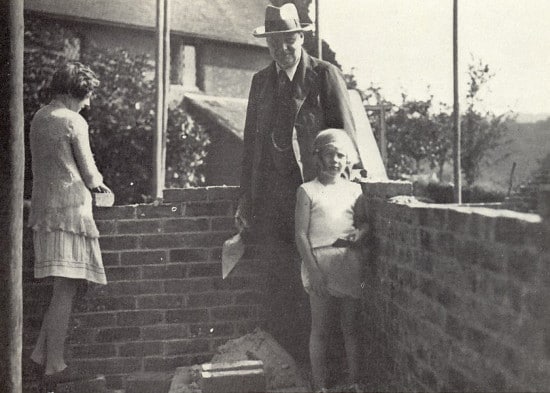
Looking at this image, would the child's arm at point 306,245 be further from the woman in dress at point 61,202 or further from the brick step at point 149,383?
the brick step at point 149,383

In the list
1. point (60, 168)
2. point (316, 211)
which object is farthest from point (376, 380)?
point (60, 168)

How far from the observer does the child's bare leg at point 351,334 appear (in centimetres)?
400

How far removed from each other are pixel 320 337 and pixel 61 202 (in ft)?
6.16

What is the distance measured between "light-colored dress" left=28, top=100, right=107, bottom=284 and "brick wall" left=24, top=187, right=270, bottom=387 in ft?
1.66

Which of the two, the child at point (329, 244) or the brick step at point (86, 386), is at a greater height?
the child at point (329, 244)

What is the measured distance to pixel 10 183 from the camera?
3.29 m

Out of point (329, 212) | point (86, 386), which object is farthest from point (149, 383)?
point (329, 212)

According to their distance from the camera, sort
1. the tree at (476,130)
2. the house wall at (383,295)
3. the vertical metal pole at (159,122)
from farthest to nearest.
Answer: the tree at (476,130), the vertical metal pole at (159,122), the house wall at (383,295)

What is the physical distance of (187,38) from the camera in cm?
2138

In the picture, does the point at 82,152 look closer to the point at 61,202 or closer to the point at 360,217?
the point at 61,202

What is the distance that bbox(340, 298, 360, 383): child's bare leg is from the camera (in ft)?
13.1

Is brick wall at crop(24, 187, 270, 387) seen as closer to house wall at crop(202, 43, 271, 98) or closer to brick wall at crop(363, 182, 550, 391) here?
brick wall at crop(363, 182, 550, 391)

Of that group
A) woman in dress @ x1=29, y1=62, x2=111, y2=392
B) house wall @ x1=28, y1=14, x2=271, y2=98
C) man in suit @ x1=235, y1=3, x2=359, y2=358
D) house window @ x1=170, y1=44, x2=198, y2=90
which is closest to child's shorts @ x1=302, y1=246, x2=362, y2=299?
man in suit @ x1=235, y1=3, x2=359, y2=358

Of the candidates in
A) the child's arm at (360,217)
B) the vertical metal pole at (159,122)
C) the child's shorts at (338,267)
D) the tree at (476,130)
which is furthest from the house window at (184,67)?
the child's shorts at (338,267)
